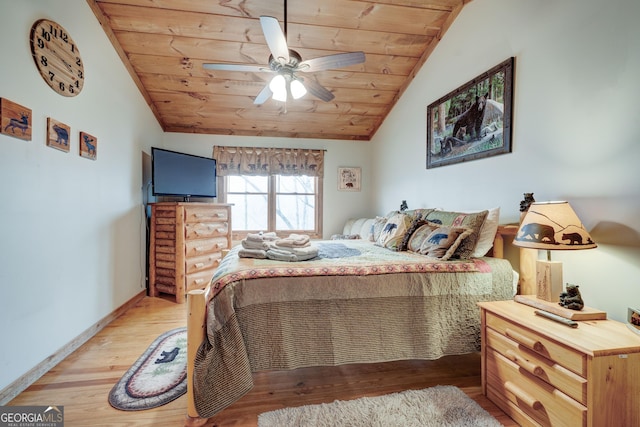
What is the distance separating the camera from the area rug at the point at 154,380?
5.19 feet

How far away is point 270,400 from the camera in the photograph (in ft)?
5.28

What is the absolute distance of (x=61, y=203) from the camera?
1990 mm

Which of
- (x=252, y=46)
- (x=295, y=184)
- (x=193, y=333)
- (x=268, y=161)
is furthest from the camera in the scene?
(x=295, y=184)

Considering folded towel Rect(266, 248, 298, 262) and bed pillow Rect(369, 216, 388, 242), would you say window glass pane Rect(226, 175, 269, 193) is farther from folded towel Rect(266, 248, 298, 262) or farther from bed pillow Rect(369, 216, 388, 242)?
folded towel Rect(266, 248, 298, 262)

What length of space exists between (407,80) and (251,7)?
1.97 m

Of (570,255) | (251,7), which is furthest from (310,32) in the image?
(570,255)

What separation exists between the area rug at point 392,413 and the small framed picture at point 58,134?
2.16 m

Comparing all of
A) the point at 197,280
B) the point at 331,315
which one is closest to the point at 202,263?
the point at 197,280

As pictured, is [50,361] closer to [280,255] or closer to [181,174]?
[280,255]

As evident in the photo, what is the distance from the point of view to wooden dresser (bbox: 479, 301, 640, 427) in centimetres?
109

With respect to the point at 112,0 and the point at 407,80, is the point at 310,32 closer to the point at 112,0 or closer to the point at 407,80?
the point at 407,80

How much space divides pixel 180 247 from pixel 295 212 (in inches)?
76.9

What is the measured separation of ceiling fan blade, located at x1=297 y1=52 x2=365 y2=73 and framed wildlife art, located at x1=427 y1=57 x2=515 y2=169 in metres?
1.12

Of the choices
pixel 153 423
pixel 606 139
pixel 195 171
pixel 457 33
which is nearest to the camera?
pixel 153 423
